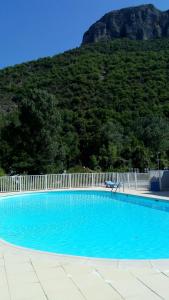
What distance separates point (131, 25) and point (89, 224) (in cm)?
5100

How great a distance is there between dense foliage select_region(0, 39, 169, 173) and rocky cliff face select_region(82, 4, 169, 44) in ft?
47.3

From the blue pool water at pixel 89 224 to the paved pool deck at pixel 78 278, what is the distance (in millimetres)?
1224

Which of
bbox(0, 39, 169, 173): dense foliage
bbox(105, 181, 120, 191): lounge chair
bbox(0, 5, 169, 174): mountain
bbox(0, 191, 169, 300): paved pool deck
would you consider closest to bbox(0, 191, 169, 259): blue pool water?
bbox(105, 181, 120, 191): lounge chair

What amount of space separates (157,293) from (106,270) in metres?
0.86

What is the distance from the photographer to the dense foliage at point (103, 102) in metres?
27.6

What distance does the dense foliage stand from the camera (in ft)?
90.7

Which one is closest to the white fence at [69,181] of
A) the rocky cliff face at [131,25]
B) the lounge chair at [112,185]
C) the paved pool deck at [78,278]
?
the lounge chair at [112,185]

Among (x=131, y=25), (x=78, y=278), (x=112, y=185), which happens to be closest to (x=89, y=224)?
(x=78, y=278)

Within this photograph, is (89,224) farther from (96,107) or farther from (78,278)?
(96,107)

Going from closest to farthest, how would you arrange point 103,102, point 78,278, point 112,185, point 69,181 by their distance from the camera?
point 78,278
point 112,185
point 69,181
point 103,102

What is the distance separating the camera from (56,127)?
1917 cm

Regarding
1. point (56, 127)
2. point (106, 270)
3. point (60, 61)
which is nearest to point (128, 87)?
point (60, 61)

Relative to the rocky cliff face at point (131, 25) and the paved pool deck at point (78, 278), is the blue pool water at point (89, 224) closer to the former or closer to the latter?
the paved pool deck at point (78, 278)

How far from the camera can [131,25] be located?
2151 inches
